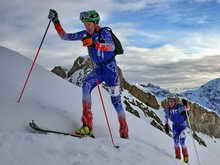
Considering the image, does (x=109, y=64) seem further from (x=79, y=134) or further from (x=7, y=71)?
(x=7, y=71)

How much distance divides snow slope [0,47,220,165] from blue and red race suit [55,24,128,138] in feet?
2.39

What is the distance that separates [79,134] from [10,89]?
2.41 metres

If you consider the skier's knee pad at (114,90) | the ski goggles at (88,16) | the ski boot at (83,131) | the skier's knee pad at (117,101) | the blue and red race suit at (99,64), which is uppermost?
the ski goggles at (88,16)

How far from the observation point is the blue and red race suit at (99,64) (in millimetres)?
9438

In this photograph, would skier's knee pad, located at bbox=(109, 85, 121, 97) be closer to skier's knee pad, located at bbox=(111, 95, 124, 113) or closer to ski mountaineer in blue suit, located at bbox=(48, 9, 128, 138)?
ski mountaineer in blue suit, located at bbox=(48, 9, 128, 138)

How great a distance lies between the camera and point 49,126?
8.92m

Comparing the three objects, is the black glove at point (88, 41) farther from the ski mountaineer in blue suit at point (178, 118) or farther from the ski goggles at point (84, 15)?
the ski mountaineer in blue suit at point (178, 118)

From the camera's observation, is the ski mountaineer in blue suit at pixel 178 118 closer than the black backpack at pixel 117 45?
No

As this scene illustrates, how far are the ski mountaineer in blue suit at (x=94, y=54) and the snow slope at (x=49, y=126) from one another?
0.63m

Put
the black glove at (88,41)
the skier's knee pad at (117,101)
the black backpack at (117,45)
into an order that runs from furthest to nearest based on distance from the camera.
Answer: the skier's knee pad at (117,101) < the black backpack at (117,45) < the black glove at (88,41)

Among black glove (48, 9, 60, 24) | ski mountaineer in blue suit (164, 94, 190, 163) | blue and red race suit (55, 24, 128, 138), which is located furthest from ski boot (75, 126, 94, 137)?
ski mountaineer in blue suit (164, 94, 190, 163)

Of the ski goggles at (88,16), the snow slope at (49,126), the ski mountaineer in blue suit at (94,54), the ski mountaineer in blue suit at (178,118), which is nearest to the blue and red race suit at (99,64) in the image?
the ski mountaineer in blue suit at (94,54)

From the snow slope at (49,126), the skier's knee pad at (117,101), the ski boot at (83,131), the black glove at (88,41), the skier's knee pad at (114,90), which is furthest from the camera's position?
the skier's knee pad at (117,101)

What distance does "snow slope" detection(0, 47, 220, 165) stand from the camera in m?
7.21
